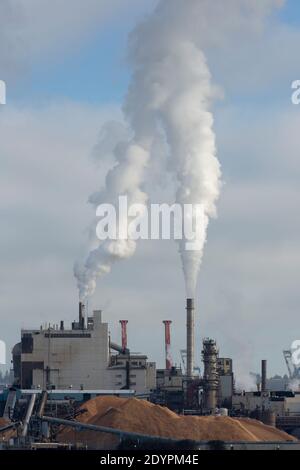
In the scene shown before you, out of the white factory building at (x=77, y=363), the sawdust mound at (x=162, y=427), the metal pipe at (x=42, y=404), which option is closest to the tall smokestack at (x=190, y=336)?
the white factory building at (x=77, y=363)

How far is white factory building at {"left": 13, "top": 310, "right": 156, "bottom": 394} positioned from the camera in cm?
17225

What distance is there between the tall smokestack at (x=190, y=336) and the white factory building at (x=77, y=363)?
Result: 720 centimetres

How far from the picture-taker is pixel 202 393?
160000mm

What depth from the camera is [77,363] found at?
568 feet

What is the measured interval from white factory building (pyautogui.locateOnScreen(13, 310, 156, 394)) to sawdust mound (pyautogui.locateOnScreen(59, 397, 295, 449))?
31.3 m

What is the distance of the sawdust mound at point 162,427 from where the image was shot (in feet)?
404

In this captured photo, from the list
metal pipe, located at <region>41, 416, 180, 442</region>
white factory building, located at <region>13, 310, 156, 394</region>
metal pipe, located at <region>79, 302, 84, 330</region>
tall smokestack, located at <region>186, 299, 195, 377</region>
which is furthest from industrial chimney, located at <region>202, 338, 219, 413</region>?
metal pipe, located at <region>41, 416, 180, 442</region>

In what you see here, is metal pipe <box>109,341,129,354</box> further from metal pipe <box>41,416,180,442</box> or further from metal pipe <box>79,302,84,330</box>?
metal pipe <box>41,416,180,442</box>

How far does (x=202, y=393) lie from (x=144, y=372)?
16.1m
